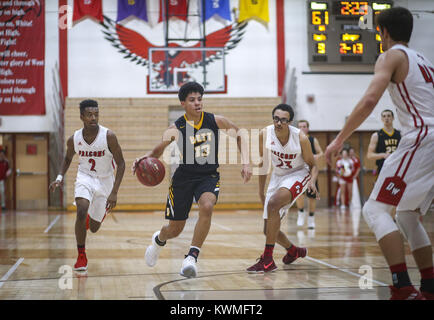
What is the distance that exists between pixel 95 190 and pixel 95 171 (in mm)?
237

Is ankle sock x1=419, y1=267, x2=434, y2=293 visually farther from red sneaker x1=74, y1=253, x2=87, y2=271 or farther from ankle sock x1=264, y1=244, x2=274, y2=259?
red sneaker x1=74, y1=253, x2=87, y2=271

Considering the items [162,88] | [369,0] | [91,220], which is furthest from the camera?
[162,88]

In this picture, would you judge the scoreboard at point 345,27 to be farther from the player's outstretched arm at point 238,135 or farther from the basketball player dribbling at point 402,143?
the basketball player dribbling at point 402,143

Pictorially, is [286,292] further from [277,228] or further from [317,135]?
[317,135]

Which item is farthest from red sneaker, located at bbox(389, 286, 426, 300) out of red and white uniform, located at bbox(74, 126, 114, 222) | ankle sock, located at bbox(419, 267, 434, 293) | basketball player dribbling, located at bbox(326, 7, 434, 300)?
red and white uniform, located at bbox(74, 126, 114, 222)

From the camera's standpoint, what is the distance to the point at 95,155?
5688mm

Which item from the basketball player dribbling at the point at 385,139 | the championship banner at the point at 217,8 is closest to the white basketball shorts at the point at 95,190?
the basketball player dribbling at the point at 385,139

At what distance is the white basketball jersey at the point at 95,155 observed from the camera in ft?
18.5

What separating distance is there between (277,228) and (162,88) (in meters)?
10.5

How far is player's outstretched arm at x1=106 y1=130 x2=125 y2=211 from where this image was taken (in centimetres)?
541

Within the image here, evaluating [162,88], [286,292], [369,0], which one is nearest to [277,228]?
[286,292]

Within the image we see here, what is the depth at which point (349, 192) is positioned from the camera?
16.4 meters

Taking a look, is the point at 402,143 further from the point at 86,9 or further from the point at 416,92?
the point at 86,9
